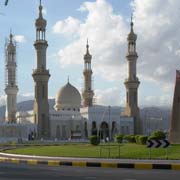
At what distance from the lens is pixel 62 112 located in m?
83.7

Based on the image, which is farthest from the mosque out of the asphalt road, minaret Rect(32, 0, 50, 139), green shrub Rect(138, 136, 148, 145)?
the asphalt road

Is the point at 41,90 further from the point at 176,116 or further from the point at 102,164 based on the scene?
the point at 102,164

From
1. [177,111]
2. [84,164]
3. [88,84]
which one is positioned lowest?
[84,164]

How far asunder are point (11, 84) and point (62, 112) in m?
9.94

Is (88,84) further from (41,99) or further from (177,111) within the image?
(177,111)

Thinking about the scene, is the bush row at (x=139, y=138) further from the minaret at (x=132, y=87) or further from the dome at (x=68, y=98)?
the dome at (x=68, y=98)

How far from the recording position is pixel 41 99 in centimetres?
7650

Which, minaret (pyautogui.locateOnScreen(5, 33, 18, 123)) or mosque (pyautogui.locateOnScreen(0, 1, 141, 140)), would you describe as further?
minaret (pyautogui.locateOnScreen(5, 33, 18, 123))

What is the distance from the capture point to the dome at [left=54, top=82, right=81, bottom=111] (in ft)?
282

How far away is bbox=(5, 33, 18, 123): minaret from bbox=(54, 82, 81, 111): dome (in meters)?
7.57

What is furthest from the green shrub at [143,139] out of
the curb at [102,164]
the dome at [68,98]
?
the dome at [68,98]

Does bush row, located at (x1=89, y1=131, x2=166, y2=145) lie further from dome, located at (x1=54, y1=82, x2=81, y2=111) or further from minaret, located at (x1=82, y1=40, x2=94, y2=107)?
minaret, located at (x1=82, y1=40, x2=94, y2=107)

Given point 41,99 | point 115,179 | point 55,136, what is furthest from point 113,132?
point 115,179

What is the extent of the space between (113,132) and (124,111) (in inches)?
189
